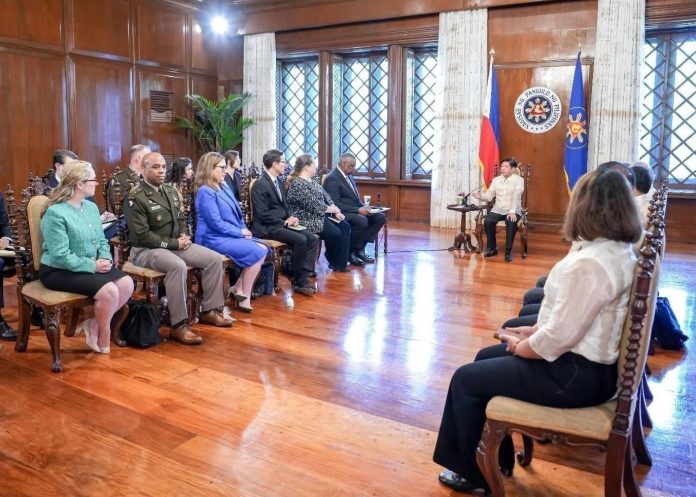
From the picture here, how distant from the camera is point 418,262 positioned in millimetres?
6086

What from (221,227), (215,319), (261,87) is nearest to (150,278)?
(215,319)

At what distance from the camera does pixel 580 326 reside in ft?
5.72

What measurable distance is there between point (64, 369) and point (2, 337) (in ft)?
2.47

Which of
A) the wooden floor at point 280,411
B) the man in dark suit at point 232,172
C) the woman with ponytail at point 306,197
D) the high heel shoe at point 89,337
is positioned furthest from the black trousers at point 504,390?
the man in dark suit at point 232,172

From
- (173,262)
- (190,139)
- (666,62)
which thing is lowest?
(173,262)

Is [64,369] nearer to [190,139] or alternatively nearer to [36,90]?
[36,90]

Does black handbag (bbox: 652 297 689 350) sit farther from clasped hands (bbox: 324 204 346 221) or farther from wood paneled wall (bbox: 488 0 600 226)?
wood paneled wall (bbox: 488 0 600 226)

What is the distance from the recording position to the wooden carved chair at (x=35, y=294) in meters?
3.16

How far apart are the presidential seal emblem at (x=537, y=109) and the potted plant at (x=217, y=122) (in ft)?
13.7

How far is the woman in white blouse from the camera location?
5.69 ft

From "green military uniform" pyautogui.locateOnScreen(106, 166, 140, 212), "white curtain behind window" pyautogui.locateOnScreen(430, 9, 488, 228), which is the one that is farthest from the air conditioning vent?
"green military uniform" pyautogui.locateOnScreen(106, 166, 140, 212)

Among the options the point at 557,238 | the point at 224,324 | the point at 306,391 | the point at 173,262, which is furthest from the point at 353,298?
the point at 557,238

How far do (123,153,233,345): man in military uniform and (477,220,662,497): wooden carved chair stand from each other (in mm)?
2168

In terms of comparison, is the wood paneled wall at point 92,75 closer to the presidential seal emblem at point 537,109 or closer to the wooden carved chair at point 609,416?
the presidential seal emblem at point 537,109
